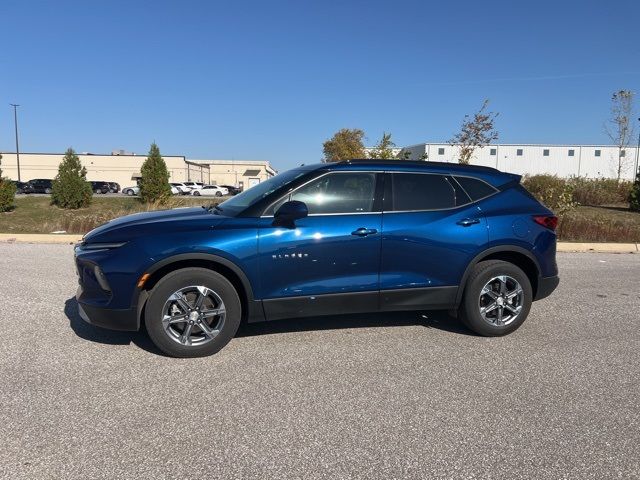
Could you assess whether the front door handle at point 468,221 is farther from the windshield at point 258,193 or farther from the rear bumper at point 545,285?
the windshield at point 258,193

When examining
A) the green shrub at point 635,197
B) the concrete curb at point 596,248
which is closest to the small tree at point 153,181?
the concrete curb at point 596,248

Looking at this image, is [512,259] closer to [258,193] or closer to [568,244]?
[258,193]

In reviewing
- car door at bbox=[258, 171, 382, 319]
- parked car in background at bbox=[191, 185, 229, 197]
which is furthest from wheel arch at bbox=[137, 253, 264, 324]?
parked car in background at bbox=[191, 185, 229, 197]

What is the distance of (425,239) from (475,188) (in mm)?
863

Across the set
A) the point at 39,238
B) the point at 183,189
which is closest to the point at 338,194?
the point at 39,238

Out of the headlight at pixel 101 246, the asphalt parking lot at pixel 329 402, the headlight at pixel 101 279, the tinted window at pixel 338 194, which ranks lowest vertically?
the asphalt parking lot at pixel 329 402

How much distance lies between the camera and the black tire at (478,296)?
4.60m

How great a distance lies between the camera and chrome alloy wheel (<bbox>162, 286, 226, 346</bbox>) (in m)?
3.96

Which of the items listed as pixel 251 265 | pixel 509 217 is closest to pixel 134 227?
pixel 251 265

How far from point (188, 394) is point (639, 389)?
11.1 feet

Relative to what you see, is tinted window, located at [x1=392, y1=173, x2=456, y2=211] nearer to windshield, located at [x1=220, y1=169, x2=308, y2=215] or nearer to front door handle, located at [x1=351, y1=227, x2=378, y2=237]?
front door handle, located at [x1=351, y1=227, x2=378, y2=237]

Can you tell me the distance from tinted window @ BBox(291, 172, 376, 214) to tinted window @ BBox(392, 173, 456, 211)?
0.27m

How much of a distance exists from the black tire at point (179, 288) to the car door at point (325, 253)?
294 mm

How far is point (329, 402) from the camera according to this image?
10.8 feet
